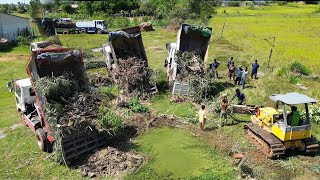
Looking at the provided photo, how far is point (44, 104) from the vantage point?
40.2 ft

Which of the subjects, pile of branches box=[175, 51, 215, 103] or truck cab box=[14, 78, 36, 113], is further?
pile of branches box=[175, 51, 215, 103]

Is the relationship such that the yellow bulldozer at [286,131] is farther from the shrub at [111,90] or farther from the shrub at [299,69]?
the shrub at [299,69]

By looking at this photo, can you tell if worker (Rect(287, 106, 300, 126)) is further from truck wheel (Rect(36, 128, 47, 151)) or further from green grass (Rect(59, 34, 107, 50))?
green grass (Rect(59, 34, 107, 50))

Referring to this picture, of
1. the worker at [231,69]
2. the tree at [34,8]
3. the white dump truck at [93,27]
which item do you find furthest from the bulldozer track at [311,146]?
the tree at [34,8]

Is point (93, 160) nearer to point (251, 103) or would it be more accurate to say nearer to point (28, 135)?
point (28, 135)

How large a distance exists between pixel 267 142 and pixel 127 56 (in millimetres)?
9890

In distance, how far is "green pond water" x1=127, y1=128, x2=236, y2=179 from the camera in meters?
11.4

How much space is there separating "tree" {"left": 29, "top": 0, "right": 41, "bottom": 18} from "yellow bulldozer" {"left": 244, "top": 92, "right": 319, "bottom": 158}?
45.3 m

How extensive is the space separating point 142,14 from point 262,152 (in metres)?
49.8

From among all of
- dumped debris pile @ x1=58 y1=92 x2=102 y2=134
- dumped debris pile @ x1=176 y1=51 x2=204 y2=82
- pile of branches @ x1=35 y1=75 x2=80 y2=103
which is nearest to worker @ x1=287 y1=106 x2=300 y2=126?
dumped debris pile @ x1=58 y1=92 x2=102 y2=134

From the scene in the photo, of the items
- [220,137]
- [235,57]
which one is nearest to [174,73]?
[220,137]

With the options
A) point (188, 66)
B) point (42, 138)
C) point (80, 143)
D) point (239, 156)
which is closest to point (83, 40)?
point (188, 66)

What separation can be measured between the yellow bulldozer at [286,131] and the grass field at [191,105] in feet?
1.43

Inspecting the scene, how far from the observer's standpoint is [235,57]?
28.8 meters
